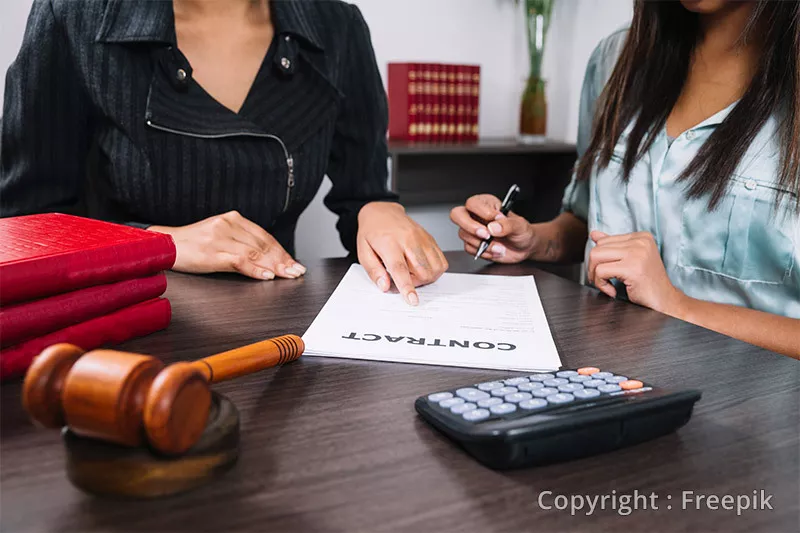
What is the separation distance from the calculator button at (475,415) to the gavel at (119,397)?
16 cm

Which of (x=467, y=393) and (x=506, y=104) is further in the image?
(x=506, y=104)

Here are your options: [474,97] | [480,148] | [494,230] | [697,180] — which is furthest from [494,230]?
→ [474,97]

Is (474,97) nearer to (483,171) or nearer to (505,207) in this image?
(483,171)

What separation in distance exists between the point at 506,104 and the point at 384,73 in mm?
601

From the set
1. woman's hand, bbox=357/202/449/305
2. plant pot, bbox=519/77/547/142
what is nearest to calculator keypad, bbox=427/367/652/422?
woman's hand, bbox=357/202/449/305

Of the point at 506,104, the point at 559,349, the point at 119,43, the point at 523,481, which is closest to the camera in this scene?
the point at 523,481

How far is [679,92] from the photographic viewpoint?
3.73ft

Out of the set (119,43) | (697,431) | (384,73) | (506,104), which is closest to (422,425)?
(697,431)

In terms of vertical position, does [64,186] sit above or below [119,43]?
below

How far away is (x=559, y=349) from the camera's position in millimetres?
624

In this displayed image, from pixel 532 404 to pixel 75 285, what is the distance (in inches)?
14.8

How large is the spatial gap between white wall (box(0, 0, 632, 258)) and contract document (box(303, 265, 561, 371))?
155 cm

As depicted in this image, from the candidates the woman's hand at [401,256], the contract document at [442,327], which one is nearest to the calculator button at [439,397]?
the contract document at [442,327]

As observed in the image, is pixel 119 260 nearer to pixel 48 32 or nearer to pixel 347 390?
pixel 347 390
